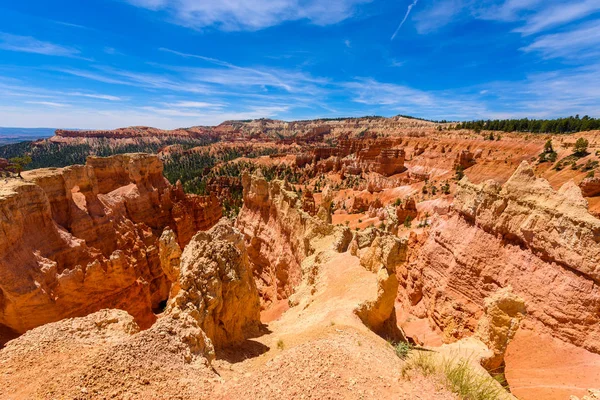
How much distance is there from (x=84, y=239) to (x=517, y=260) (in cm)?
2744

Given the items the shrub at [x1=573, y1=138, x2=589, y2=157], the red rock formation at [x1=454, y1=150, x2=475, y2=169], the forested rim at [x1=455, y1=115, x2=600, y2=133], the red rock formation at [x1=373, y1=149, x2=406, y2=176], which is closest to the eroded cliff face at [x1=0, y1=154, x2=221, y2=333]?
the red rock formation at [x1=373, y1=149, x2=406, y2=176]

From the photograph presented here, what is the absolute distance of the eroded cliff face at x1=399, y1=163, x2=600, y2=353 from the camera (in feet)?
37.9

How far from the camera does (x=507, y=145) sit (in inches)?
2574

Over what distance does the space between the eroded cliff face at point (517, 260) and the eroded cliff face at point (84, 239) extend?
67.2 feet

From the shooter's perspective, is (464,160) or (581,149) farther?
(464,160)

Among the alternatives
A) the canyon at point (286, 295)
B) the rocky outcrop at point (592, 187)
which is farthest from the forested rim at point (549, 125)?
the canyon at point (286, 295)

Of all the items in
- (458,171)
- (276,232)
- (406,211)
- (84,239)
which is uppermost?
(458,171)

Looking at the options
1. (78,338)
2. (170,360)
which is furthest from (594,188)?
(78,338)

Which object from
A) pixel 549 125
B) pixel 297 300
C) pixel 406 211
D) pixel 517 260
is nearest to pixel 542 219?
pixel 517 260

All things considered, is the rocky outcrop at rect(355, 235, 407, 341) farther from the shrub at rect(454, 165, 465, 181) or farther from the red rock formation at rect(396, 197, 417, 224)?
the shrub at rect(454, 165, 465, 181)

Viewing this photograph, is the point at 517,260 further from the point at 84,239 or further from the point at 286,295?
the point at 84,239

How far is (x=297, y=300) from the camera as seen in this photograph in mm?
16234

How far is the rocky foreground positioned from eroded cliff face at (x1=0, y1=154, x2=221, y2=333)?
107 millimetres

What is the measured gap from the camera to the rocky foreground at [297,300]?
22.3 feet
